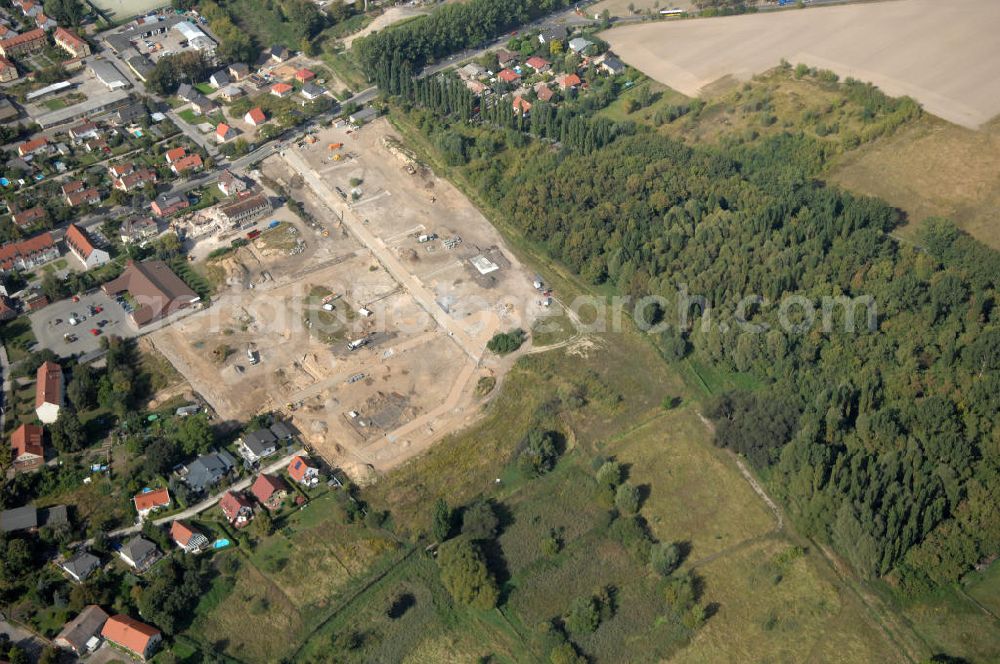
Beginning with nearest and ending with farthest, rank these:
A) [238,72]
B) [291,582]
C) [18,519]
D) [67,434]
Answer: [291,582] < [18,519] < [67,434] < [238,72]

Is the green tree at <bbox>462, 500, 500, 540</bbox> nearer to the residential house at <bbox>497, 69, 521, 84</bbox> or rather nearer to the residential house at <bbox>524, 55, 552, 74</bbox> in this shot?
the residential house at <bbox>497, 69, 521, 84</bbox>

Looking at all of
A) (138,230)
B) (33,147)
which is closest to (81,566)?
(138,230)

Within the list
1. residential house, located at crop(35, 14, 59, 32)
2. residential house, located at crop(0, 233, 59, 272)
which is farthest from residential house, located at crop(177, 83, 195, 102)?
residential house, located at crop(0, 233, 59, 272)

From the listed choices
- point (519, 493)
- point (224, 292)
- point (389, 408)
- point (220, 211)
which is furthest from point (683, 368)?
point (220, 211)

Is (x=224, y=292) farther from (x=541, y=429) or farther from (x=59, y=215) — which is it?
(x=541, y=429)

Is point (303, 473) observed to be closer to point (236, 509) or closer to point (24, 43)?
point (236, 509)

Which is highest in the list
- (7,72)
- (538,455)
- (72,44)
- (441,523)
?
(72,44)
